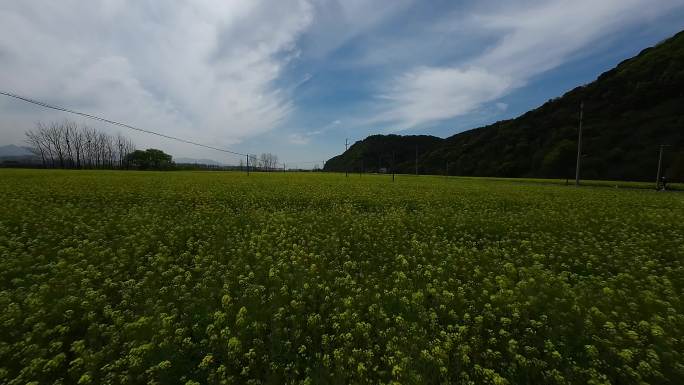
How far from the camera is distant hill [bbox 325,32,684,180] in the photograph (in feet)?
283

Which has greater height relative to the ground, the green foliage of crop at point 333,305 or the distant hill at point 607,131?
the distant hill at point 607,131

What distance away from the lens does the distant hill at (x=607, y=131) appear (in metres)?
86.4

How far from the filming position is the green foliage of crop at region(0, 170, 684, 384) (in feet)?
18.7

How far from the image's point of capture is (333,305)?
8203 mm

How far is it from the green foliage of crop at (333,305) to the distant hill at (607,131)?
7764 cm

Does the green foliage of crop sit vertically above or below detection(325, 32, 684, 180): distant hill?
below

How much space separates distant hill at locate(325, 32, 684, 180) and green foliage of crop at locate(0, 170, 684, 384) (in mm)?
77639

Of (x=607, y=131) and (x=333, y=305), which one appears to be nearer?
(x=333, y=305)

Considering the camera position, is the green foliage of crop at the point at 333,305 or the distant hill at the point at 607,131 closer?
the green foliage of crop at the point at 333,305

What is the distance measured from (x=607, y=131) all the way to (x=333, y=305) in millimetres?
127986

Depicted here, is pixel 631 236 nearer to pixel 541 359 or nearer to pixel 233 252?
pixel 541 359

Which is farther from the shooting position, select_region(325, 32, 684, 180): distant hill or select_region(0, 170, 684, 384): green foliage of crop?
select_region(325, 32, 684, 180): distant hill

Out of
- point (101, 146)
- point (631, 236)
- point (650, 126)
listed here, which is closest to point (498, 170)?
point (650, 126)

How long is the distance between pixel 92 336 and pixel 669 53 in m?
170
